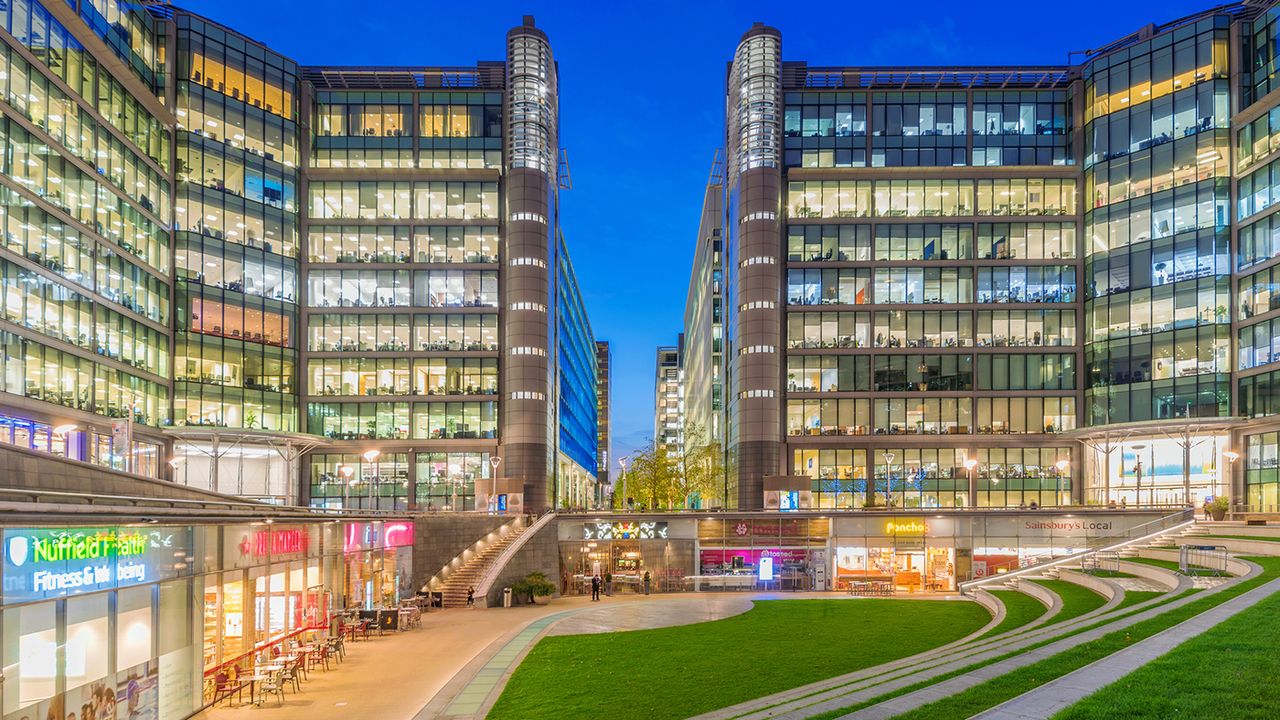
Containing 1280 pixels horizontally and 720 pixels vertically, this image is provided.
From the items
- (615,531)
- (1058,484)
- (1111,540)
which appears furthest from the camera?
(1058,484)

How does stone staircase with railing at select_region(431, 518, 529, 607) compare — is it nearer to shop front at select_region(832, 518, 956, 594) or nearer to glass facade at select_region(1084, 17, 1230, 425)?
shop front at select_region(832, 518, 956, 594)

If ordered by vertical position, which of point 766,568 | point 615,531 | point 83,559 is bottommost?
point 766,568

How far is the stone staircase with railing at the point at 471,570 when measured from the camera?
2004 inches

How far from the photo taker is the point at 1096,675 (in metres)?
14.9

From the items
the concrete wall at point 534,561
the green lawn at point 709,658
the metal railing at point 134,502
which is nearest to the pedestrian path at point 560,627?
the green lawn at point 709,658

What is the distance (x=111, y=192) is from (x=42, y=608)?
55.3 metres

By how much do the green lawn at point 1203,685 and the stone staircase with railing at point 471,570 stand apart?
38.3 meters

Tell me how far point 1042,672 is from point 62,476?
66.6ft

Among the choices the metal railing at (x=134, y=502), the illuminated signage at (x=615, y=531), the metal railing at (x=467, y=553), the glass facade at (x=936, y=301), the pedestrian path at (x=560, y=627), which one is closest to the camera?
the metal railing at (x=134, y=502)

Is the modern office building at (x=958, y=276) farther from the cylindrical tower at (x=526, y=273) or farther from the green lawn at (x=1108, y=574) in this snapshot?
the green lawn at (x=1108, y=574)

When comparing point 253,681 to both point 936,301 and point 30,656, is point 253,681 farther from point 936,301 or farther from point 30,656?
point 936,301

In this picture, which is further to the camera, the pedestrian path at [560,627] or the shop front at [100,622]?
the pedestrian path at [560,627]

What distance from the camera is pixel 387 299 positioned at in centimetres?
8569

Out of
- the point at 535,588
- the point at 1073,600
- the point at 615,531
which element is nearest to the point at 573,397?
the point at 615,531
